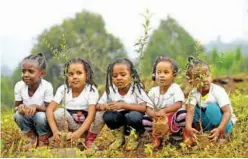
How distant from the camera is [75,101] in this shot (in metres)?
4.84

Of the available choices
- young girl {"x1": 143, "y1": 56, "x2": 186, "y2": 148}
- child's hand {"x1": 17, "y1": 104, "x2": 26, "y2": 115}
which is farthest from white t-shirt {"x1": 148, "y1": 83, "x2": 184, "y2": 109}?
child's hand {"x1": 17, "y1": 104, "x2": 26, "y2": 115}

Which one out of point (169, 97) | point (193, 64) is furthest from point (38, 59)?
point (193, 64)

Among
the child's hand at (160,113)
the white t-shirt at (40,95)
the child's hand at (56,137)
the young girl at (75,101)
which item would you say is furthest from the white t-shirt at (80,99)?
the child's hand at (160,113)

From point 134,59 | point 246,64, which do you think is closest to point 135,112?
point 134,59

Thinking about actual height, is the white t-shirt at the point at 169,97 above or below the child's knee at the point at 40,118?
above

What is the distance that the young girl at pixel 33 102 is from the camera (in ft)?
16.0

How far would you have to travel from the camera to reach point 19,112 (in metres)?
4.90

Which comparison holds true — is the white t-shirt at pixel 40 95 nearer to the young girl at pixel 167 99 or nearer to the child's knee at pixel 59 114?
the child's knee at pixel 59 114

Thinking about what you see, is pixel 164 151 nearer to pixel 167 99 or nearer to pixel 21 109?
pixel 167 99

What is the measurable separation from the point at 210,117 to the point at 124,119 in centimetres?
70

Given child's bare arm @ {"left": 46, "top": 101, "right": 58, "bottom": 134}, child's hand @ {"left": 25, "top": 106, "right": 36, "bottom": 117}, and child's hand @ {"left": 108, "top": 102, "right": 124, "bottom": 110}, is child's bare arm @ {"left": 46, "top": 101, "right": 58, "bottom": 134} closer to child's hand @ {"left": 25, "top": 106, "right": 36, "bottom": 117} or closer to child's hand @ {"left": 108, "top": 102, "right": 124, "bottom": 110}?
child's hand @ {"left": 25, "top": 106, "right": 36, "bottom": 117}

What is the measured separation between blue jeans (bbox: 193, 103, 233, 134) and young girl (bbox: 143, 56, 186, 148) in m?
0.14

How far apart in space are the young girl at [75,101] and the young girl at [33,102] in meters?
0.11

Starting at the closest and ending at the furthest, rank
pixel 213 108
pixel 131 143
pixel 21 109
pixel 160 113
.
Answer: pixel 160 113 < pixel 213 108 < pixel 131 143 < pixel 21 109
